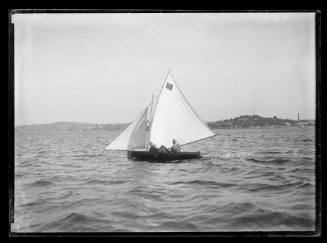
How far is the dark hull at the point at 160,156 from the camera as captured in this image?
46.8 ft

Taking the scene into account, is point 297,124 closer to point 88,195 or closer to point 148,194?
point 148,194

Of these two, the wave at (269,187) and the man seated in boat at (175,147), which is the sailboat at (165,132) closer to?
the man seated in boat at (175,147)

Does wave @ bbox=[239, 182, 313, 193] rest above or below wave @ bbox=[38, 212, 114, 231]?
above

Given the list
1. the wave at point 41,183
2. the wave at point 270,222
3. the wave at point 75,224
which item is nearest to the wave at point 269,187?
the wave at point 270,222

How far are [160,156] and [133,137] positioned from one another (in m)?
2.01

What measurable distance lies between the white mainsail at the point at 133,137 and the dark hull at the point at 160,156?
1.80 feet

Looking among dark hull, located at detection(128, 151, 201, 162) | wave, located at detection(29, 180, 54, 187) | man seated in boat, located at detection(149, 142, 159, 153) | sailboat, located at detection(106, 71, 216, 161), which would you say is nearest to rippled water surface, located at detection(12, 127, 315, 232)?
wave, located at detection(29, 180, 54, 187)

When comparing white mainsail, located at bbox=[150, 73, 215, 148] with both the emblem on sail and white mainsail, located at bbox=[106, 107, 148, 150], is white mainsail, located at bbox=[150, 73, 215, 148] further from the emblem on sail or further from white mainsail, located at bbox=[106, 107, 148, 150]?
white mainsail, located at bbox=[106, 107, 148, 150]

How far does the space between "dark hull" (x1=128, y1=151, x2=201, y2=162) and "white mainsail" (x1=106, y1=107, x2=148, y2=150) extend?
1.80 feet

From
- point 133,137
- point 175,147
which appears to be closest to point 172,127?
point 175,147

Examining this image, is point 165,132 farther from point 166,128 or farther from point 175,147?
point 175,147

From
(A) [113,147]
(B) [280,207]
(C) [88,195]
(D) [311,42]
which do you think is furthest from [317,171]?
(A) [113,147]

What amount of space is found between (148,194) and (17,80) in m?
4.25

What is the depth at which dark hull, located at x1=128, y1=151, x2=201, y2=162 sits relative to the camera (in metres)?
14.3
